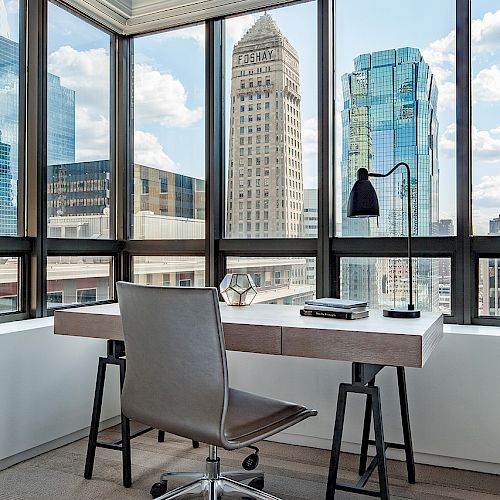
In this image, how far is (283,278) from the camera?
344 centimetres

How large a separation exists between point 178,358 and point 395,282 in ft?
5.10

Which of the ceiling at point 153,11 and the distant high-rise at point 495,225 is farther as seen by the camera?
the ceiling at point 153,11

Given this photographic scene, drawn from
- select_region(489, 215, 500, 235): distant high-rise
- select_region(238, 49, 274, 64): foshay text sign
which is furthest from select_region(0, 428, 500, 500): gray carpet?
select_region(238, 49, 274, 64): foshay text sign

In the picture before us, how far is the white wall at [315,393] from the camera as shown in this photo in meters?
2.73

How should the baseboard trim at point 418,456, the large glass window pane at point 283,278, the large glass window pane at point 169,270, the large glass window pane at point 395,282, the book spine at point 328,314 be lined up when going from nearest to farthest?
the book spine at point 328,314 → the baseboard trim at point 418,456 → the large glass window pane at point 395,282 → the large glass window pane at point 283,278 → the large glass window pane at point 169,270

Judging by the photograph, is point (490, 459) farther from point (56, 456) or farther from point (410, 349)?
point (56, 456)

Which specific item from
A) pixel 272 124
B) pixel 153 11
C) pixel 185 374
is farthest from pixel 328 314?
pixel 153 11

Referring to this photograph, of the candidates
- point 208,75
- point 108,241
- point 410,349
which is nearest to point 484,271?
point 410,349

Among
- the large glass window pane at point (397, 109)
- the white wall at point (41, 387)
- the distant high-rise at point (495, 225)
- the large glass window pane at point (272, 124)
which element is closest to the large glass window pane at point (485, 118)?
the distant high-rise at point (495, 225)

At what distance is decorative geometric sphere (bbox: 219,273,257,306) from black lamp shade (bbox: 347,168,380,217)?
648 millimetres

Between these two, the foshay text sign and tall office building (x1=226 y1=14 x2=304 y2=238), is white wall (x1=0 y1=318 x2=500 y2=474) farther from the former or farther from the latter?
the foshay text sign

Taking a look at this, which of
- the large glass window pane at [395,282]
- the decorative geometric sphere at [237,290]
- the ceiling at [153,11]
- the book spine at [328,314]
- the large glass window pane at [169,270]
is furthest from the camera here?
the large glass window pane at [169,270]

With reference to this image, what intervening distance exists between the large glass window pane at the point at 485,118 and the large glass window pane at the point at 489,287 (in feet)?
0.52

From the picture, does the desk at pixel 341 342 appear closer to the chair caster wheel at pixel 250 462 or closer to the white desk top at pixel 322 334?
the white desk top at pixel 322 334
